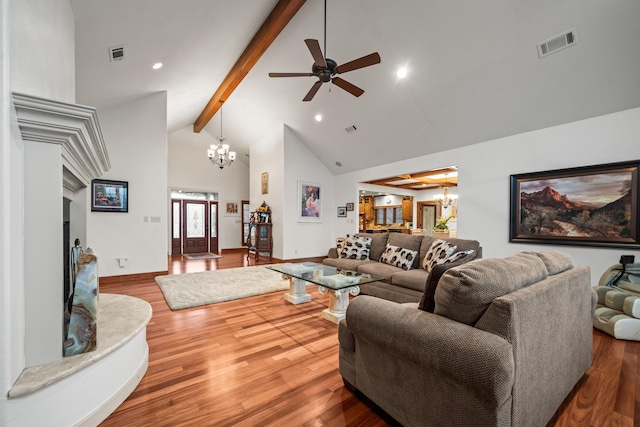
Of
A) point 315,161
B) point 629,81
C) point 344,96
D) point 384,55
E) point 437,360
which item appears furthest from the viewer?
point 315,161

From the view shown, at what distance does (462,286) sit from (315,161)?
664 centimetres

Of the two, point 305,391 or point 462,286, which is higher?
point 462,286

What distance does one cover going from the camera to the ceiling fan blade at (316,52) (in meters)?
2.76

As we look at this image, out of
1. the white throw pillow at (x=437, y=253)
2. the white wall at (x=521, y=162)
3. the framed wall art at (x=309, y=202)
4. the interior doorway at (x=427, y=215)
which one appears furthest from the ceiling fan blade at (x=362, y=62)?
the interior doorway at (x=427, y=215)

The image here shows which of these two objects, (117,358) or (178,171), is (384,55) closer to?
(117,358)

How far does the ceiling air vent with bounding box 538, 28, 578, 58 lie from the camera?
2983mm

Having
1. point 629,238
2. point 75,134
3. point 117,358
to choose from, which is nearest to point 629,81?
point 629,238

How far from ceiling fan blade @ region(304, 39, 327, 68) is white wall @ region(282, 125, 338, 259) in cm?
392

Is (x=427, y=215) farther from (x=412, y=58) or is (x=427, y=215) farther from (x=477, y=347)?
(x=477, y=347)

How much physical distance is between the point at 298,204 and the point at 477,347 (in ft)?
20.5

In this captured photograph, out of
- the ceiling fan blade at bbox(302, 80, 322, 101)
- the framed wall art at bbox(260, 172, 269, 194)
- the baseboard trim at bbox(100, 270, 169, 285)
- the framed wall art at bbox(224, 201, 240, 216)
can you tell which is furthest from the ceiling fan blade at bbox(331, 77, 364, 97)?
the framed wall art at bbox(224, 201, 240, 216)

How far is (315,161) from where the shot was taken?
7527 millimetres

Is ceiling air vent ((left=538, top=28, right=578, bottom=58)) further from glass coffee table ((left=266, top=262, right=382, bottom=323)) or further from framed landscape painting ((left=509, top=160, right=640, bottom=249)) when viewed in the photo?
glass coffee table ((left=266, top=262, right=382, bottom=323))

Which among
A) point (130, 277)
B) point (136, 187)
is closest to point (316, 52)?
point (136, 187)
